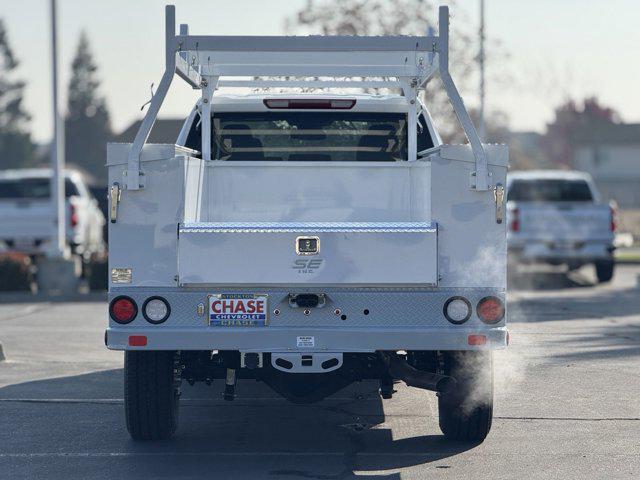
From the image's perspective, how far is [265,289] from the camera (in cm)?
792

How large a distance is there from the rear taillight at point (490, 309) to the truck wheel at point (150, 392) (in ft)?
6.39

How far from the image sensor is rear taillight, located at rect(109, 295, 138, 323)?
791 centimetres

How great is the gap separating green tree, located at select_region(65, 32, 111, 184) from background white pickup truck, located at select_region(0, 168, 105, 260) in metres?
94.2

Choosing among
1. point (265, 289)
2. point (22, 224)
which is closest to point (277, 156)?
point (265, 289)

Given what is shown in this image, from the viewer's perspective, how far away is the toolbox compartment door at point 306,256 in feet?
25.8

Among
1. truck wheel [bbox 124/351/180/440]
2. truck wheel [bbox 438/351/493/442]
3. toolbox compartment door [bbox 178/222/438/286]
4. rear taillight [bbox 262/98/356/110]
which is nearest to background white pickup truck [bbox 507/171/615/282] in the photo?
rear taillight [bbox 262/98/356/110]

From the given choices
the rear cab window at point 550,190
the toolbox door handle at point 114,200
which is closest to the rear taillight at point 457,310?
the toolbox door handle at point 114,200

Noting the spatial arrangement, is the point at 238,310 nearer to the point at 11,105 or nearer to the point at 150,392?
the point at 150,392

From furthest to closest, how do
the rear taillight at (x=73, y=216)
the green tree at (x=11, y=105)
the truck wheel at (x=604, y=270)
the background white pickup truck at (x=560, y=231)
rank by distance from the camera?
the green tree at (x=11, y=105) → the rear taillight at (x=73, y=216) → the truck wheel at (x=604, y=270) → the background white pickup truck at (x=560, y=231)

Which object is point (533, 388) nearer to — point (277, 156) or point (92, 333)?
point (277, 156)

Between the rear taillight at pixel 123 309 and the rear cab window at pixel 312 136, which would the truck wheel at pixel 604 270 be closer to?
the rear cab window at pixel 312 136

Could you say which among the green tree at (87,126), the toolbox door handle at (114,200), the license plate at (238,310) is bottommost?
the license plate at (238,310)

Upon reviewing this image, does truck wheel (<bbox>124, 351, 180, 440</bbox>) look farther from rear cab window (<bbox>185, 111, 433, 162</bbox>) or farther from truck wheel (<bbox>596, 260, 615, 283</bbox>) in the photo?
truck wheel (<bbox>596, 260, 615, 283</bbox>)

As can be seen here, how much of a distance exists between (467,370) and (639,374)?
416cm
